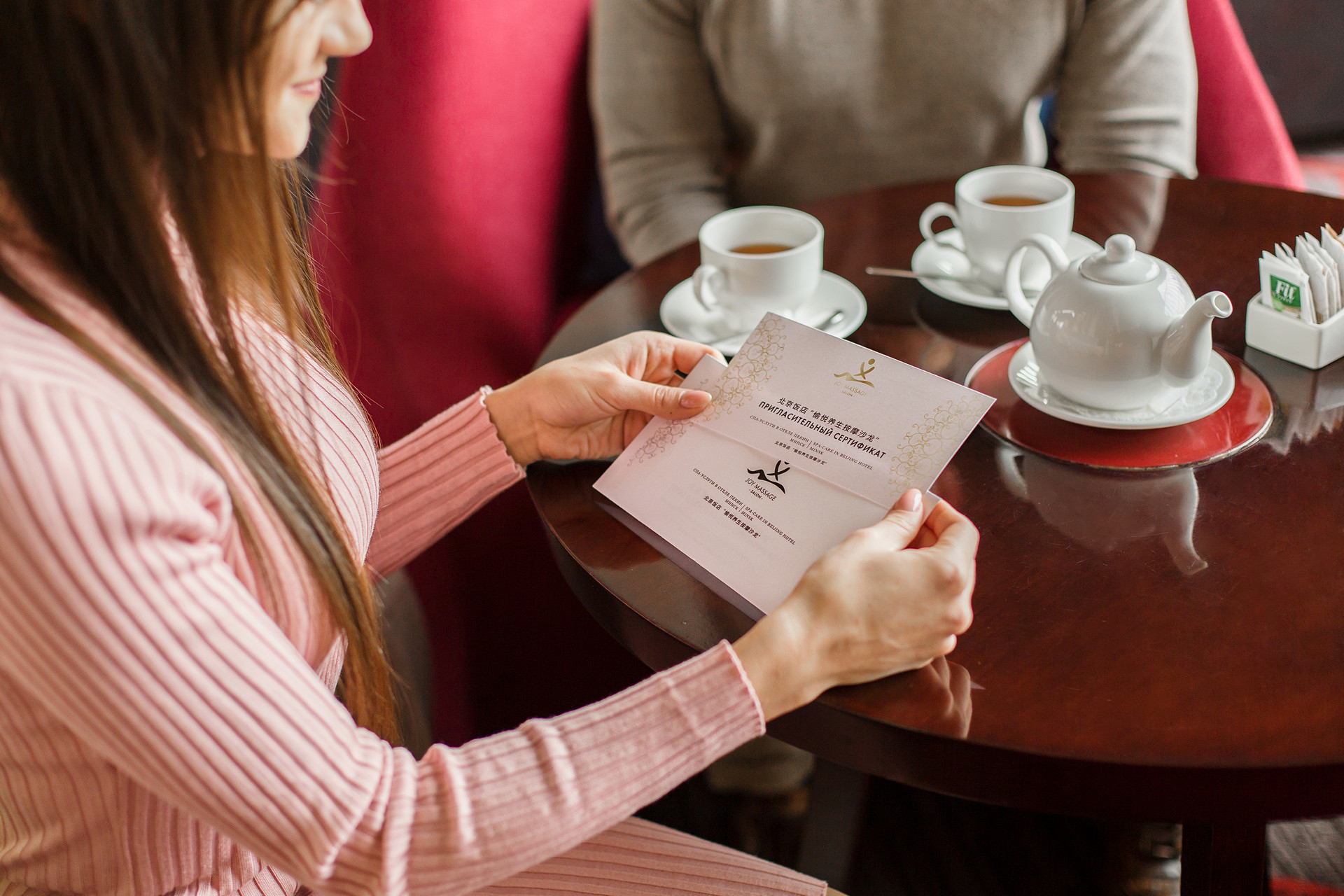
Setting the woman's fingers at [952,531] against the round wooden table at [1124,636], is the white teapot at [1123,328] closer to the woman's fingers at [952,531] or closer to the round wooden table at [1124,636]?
the round wooden table at [1124,636]

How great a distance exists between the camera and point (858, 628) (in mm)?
618

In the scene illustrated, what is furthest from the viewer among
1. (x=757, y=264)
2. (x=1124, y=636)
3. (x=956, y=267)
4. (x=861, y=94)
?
(x=861, y=94)

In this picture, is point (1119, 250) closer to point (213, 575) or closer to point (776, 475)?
point (776, 475)

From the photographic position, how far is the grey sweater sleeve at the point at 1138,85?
1.43 metres

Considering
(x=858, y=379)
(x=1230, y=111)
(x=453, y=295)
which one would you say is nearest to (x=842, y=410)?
(x=858, y=379)

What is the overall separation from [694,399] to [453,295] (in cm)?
73

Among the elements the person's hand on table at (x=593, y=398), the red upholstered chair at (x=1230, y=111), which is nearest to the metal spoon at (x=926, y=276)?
the person's hand on table at (x=593, y=398)

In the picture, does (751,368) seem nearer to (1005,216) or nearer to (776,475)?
(776,475)

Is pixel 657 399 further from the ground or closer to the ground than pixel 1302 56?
further from the ground

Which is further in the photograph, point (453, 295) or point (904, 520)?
point (453, 295)

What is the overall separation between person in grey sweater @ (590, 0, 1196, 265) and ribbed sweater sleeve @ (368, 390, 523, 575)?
66 centimetres

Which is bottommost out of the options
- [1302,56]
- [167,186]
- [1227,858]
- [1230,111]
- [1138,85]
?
[1302,56]

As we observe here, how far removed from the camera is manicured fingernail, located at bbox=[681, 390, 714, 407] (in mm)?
823

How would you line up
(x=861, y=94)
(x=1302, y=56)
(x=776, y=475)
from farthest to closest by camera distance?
(x=1302, y=56) < (x=861, y=94) < (x=776, y=475)
